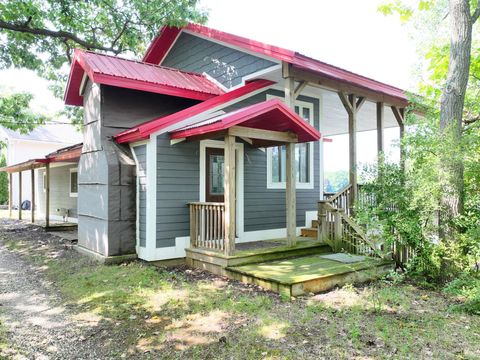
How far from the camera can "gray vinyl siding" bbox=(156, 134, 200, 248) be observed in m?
7.00

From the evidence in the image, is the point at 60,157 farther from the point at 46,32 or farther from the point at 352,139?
the point at 352,139

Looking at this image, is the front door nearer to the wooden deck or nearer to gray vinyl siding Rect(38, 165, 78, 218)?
the wooden deck

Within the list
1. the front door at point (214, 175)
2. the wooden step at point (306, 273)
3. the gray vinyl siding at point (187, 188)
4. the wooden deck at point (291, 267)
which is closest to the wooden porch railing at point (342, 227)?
the wooden deck at point (291, 267)

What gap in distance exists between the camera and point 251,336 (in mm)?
3805

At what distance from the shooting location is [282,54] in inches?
268

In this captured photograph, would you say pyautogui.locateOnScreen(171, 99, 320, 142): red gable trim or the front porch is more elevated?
pyautogui.locateOnScreen(171, 99, 320, 142): red gable trim

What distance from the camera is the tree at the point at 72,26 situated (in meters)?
10.3

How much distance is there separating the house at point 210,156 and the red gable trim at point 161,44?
5.32 feet

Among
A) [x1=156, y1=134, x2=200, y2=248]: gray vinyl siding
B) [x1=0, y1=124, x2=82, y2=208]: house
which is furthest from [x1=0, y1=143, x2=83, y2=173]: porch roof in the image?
[x1=0, y1=124, x2=82, y2=208]: house

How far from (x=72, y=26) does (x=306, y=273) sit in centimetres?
1038

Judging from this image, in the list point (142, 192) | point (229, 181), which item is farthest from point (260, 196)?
point (142, 192)

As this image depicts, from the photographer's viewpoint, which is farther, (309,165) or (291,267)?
(309,165)

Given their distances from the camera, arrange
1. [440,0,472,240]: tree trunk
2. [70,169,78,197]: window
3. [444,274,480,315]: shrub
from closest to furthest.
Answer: [444,274,480,315]: shrub < [440,0,472,240]: tree trunk < [70,169,78,197]: window

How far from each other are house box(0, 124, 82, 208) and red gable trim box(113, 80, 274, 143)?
1974 centimetres
